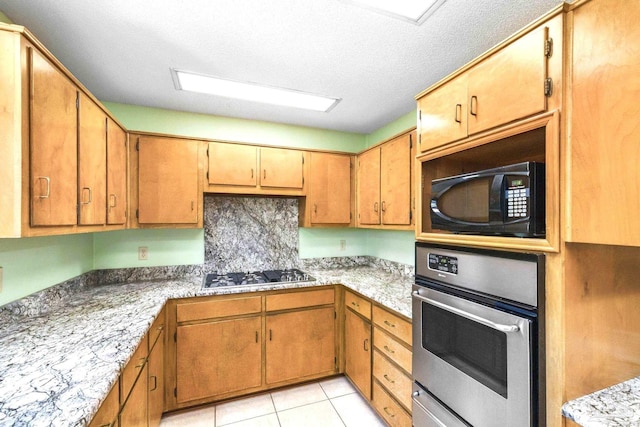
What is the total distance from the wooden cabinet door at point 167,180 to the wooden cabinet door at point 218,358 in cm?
93

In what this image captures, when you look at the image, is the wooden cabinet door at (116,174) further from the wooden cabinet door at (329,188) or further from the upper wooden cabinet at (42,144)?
the wooden cabinet door at (329,188)

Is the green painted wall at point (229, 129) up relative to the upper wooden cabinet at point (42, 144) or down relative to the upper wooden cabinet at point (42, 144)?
up

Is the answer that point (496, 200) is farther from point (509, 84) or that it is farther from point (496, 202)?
point (509, 84)

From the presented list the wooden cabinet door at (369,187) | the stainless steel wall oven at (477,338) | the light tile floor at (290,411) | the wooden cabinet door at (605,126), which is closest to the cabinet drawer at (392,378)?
the stainless steel wall oven at (477,338)

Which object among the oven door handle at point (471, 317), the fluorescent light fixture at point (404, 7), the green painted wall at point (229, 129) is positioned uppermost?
the fluorescent light fixture at point (404, 7)

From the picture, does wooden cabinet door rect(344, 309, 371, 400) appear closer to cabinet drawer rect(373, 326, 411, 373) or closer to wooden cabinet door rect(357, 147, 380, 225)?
cabinet drawer rect(373, 326, 411, 373)

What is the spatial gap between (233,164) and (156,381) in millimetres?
1719

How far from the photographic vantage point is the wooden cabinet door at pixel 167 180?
229 centimetres

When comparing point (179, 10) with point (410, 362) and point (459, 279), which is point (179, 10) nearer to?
point (459, 279)

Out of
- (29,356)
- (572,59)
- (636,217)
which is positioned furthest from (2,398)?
(572,59)

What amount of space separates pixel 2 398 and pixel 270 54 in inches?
74.5

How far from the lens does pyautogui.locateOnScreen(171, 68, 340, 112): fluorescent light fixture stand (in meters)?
2.02

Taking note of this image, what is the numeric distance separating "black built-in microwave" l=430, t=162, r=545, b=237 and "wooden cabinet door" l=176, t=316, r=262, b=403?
1722 millimetres

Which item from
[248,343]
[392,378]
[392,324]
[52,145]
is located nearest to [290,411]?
[248,343]
